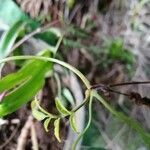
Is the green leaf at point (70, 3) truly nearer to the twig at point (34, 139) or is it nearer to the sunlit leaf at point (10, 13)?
the sunlit leaf at point (10, 13)

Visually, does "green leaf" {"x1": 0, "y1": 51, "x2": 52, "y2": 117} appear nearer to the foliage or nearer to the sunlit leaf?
the foliage

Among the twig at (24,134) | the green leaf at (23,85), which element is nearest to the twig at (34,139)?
the twig at (24,134)

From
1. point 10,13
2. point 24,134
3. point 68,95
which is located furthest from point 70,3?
point 24,134

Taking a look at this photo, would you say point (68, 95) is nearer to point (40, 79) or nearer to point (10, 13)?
point (40, 79)

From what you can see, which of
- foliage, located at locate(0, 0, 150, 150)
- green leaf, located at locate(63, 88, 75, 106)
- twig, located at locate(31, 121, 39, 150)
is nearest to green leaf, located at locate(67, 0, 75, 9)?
foliage, located at locate(0, 0, 150, 150)

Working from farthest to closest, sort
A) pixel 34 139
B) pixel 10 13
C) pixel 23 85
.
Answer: pixel 10 13 → pixel 34 139 → pixel 23 85
